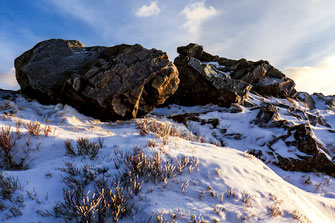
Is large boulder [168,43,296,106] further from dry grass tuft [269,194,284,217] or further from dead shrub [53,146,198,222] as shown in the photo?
dead shrub [53,146,198,222]

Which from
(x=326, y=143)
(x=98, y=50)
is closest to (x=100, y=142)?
(x=98, y=50)

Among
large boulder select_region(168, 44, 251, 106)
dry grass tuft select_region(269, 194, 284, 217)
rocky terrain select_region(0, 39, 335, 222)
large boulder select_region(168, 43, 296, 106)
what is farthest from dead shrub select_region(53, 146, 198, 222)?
large boulder select_region(168, 43, 296, 106)

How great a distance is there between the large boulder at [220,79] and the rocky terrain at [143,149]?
0.34 feet

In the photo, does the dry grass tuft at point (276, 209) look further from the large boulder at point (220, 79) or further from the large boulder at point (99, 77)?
the large boulder at point (220, 79)

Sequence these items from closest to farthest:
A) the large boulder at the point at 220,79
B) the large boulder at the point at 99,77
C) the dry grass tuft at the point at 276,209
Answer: the dry grass tuft at the point at 276,209 → the large boulder at the point at 99,77 → the large boulder at the point at 220,79

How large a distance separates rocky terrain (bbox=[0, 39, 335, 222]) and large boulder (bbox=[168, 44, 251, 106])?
8 centimetres

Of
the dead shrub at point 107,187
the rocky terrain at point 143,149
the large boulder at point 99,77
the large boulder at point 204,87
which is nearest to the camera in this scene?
the dead shrub at point 107,187

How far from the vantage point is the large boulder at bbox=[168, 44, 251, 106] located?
40.9 ft

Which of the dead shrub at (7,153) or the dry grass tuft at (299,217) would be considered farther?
the dead shrub at (7,153)

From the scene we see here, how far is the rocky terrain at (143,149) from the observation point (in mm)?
2311

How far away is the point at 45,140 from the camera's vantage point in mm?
4047

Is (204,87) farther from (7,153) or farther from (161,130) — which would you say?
(7,153)

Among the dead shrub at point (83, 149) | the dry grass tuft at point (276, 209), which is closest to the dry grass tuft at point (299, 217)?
the dry grass tuft at point (276, 209)

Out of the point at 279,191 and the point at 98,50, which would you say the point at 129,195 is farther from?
the point at 98,50
